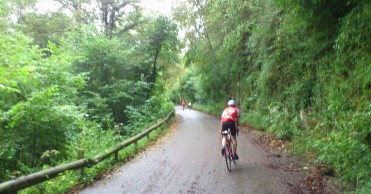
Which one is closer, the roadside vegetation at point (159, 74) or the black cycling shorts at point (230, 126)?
the roadside vegetation at point (159, 74)

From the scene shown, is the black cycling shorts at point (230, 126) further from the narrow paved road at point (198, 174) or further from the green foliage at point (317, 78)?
the green foliage at point (317, 78)

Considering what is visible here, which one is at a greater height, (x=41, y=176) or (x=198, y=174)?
(x=41, y=176)

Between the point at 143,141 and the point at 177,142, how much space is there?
162cm

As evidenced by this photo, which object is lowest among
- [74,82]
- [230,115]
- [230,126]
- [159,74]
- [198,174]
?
[198,174]

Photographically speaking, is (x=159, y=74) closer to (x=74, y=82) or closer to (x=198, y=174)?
(x=74, y=82)

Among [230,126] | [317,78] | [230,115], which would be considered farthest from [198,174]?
[317,78]

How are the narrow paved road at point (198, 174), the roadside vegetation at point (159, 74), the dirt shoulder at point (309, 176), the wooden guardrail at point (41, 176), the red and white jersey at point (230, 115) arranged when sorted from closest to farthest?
the wooden guardrail at point (41, 176)
the dirt shoulder at point (309, 176)
the narrow paved road at point (198, 174)
the roadside vegetation at point (159, 74)
the red and white jersey at point (230, 115)

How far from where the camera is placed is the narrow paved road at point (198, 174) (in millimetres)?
6227

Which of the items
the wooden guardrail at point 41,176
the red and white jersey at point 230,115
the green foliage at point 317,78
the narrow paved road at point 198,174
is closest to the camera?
the wooden guardrail at point 41,176

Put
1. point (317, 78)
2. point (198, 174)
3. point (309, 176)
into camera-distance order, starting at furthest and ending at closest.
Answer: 1. point (317, 78)
2. point (198, 174)
3. point (309, 176)

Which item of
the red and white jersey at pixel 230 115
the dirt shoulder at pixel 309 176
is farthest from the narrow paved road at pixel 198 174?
the red and white jersey at pixel 230 115

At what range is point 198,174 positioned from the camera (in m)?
7.42

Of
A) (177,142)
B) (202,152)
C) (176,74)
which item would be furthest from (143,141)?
(176,74)

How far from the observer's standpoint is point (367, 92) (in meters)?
6.87
